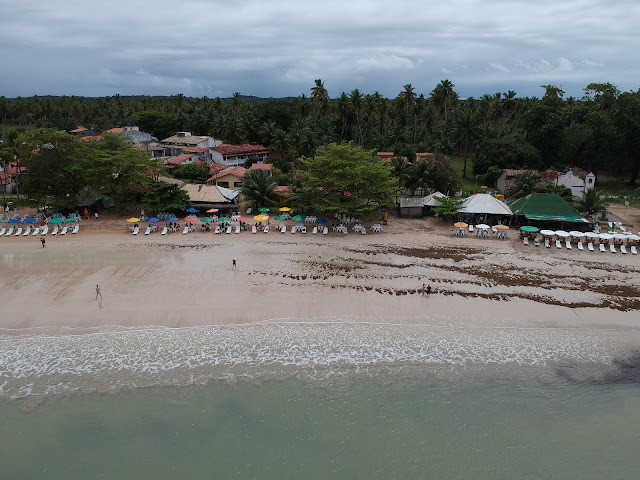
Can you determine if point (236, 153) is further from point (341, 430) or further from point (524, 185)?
point (341, 430)

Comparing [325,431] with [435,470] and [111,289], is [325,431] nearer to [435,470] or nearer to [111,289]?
[435,470]

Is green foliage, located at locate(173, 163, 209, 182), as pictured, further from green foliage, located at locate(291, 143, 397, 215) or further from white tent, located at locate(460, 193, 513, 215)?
white tent, located at locate(460, 193, 513, 215)

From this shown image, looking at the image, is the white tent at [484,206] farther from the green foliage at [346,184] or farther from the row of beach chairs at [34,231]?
the row of beach chairs at [34,231]

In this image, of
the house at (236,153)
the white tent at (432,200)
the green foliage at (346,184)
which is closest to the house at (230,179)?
the green foliage at (346,184)

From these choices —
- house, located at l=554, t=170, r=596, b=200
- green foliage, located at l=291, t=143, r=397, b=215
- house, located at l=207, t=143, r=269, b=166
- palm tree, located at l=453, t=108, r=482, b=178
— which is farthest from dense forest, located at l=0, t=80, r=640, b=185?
green foliage, located at l=291, t=143, r=397, b=215

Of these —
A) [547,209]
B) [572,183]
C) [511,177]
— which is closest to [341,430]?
[547,209]

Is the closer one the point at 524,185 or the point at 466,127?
the point at 524,185
